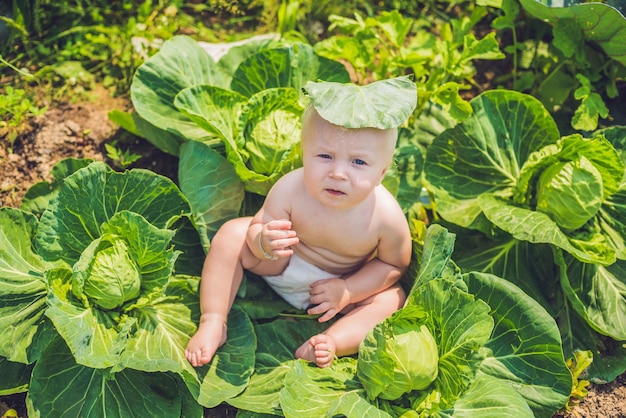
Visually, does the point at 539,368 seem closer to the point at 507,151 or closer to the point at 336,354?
the point at 336,354

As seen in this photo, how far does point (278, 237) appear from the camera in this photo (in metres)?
3.14

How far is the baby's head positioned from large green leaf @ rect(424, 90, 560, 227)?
1.01 metres

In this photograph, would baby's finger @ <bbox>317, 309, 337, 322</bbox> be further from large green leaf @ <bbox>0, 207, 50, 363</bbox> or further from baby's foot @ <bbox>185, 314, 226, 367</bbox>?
large green leaf @ <bbox>0, 207, 50, 363</bbox>

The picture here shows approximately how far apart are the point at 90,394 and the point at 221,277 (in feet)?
2.57

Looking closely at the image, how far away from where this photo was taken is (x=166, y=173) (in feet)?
13.7

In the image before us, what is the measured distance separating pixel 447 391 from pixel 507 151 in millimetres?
1523

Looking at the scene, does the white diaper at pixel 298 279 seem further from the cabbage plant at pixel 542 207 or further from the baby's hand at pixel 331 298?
the cabbage plant at pixel 542 207

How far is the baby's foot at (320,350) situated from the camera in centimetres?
328

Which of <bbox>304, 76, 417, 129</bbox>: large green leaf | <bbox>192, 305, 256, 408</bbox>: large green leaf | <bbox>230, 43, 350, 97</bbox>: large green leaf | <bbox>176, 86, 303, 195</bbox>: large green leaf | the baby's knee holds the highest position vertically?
<bbox>304, 76, 417, 129</bbox>: large green leaf

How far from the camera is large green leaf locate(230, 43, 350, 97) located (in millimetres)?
3934

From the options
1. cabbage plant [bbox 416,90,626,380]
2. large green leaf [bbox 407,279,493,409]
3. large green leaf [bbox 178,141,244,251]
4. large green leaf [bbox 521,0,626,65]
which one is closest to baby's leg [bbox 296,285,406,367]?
large green leaf [bbox 407,279,493,409]

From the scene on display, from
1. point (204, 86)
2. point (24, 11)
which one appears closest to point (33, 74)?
point (24, 11)

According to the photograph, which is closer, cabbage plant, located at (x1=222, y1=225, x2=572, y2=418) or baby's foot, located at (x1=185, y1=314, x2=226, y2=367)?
cabbage plant, located at (x1=222, y1=225, x2=572, y2=418)

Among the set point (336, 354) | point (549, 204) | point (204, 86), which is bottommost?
point (336, 354)
